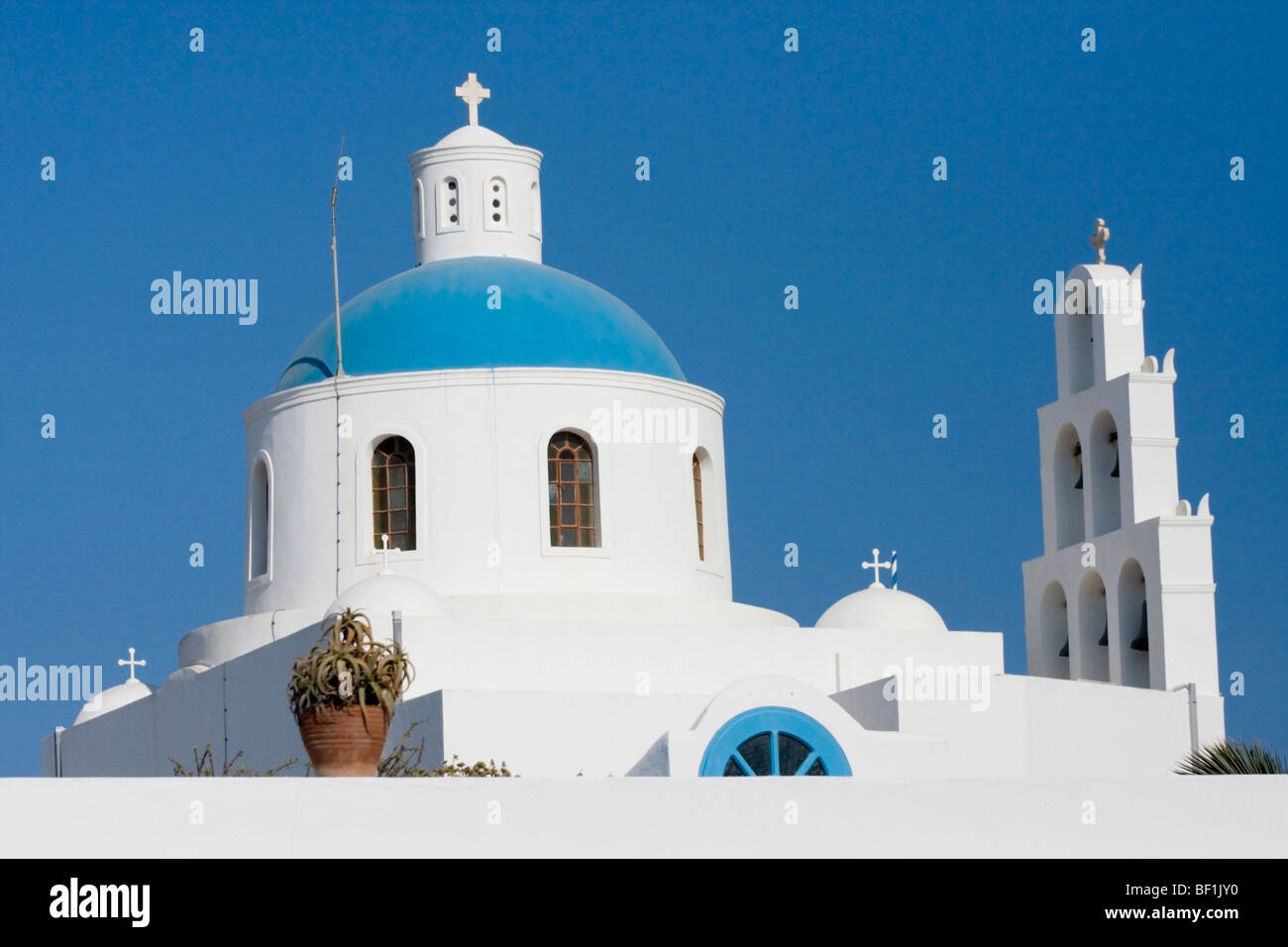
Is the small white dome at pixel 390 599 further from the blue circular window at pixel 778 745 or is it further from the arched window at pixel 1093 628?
the arched window at pixel 1093 628

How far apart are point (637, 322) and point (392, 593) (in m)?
5.56

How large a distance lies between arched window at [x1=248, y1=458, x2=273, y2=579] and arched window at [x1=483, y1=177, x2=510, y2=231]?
3.79m

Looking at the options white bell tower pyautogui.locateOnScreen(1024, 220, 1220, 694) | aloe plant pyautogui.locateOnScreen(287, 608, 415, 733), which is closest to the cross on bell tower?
white bell tower pyautogui.locateOnScreen(1024, 220, 1220, 694)

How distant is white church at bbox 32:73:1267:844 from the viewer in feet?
77.8

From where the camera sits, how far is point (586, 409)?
25.9m

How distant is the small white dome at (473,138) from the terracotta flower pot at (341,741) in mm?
12915

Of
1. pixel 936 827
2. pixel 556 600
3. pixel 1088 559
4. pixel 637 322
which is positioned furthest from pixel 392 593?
pixel 936 827

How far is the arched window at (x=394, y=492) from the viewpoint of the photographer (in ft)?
84.3

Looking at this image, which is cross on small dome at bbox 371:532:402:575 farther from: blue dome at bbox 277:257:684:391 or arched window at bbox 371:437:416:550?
blue dome at bbox 277:257:684:391

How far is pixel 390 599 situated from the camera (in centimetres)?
2342

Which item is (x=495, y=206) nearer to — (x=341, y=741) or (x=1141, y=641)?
(x=1141, y=641)
